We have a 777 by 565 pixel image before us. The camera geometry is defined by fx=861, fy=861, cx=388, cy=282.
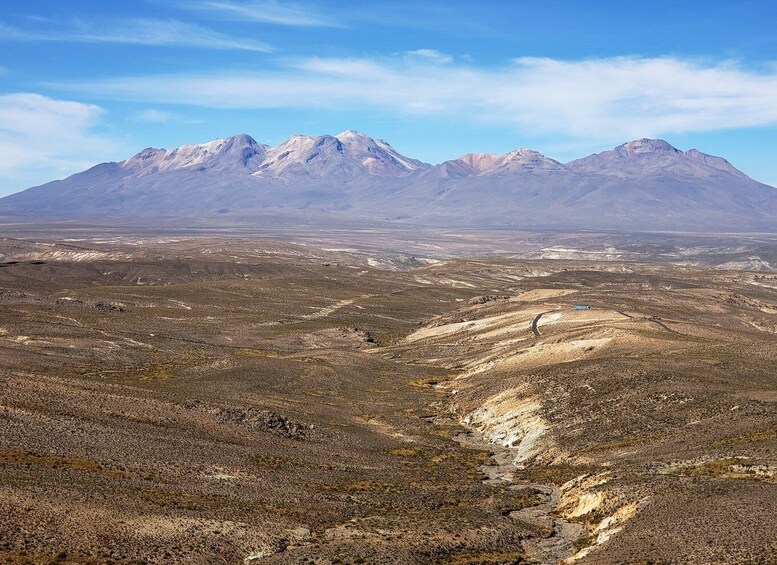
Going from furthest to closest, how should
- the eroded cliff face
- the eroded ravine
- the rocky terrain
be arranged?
the eroded cliff face → the eroded ravine → the rocky terrain

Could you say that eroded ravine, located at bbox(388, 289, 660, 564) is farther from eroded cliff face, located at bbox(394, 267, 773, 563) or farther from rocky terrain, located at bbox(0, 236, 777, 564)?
rocky terrain, located at bbox(0, 236, 777, 564)

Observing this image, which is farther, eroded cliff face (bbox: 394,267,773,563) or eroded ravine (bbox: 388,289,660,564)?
eroded cliff face (bbox: 394,267,773,563)

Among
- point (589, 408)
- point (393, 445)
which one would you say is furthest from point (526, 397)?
point (393, 445)

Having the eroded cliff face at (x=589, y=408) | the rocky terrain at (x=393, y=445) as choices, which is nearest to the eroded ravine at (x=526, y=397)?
the eroded cliff face at (x=589, y=408)

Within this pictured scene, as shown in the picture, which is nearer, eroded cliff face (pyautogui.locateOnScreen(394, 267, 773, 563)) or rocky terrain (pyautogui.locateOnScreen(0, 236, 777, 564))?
rocky terrain (pyautogui.locateOnScreen(0, 236, 777, 564))

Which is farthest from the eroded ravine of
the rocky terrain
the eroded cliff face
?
the rocky terrain

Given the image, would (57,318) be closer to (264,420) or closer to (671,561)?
(264,420)

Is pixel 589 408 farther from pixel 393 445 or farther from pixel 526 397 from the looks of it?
pixel 393 445

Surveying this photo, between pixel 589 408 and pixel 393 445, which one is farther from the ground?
pixel 589 408

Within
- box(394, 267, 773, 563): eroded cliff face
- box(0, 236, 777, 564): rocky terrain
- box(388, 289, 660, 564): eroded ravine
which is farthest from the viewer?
box(394, 267, 773, 563): eroded cliff face

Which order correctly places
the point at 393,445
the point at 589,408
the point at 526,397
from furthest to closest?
the point at 526,397
the point at 589,408
the point at 393,445

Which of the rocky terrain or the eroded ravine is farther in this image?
the eroded ravine
